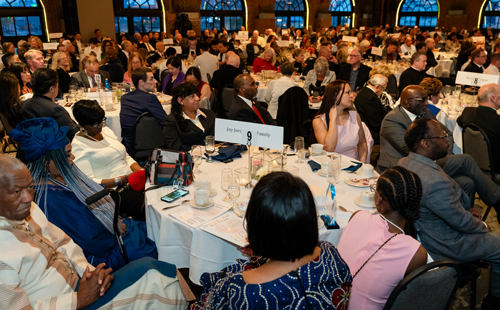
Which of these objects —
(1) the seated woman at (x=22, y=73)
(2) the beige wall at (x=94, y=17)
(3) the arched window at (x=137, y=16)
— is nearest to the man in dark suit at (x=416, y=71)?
(1) the seated woman at (x=22, y=73)

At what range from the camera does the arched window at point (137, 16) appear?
16969 mm

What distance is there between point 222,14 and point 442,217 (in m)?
19.2

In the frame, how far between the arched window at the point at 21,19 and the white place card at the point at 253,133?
50.2ft

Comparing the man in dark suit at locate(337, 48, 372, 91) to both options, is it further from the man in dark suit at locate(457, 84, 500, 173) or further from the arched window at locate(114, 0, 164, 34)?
the arched window at locate(114, 0, 164, 34)

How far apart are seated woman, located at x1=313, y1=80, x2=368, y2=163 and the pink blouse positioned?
187 centimetres

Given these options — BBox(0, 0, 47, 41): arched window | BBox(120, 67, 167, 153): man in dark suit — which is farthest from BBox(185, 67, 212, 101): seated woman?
BBox(0, 0, 47, 41): arched window

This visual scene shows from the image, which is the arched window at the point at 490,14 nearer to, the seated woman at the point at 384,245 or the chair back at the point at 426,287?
the seated woman at the point at 384,245

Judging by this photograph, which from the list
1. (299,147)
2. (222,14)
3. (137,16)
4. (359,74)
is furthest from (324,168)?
(222,14)

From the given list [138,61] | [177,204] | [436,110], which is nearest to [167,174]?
[177,204]

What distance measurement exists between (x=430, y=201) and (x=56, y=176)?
2194 millimetres

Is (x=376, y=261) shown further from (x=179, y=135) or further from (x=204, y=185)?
(x=179, y=135)

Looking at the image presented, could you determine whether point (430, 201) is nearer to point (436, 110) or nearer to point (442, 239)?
point (442, 239)

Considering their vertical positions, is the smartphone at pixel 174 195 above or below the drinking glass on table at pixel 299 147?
below

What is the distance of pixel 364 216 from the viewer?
5.97 ft
